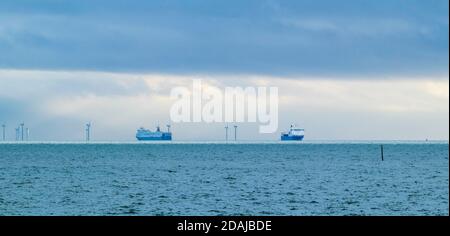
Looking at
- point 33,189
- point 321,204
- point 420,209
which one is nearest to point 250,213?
point 321,204

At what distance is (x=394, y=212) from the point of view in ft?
200

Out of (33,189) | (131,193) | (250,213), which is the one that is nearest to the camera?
(250,213)

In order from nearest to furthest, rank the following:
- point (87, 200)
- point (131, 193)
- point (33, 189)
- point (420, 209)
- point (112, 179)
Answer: point (420, 209), point (87, 200), point (131, 193), point (33, 189), point (112, 179)
